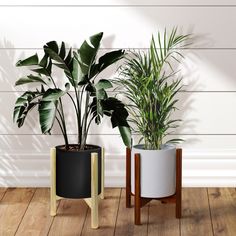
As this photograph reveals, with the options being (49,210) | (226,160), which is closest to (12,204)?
(49,210)

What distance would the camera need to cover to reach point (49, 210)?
3.15 metres

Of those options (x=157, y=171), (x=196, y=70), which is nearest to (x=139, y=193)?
(x=157, y=171)

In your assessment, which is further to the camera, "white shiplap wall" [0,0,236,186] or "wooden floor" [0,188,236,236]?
"white shiplap wall" [0,0,236,186]

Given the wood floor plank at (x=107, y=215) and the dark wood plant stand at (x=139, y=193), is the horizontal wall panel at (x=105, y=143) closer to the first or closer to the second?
the wood floor plank at (x=107, y=215)

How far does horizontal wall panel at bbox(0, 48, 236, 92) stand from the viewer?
3.42 meters

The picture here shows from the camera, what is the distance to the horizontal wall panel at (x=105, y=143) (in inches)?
138

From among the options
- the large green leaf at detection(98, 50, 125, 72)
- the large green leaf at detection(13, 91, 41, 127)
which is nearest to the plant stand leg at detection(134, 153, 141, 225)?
→ the large green leaf at detection(98, 50, 125, 72)

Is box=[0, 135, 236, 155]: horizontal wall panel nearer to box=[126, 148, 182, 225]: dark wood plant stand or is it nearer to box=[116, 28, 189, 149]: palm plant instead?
box=[116, 28, 189, 149]: palm plant

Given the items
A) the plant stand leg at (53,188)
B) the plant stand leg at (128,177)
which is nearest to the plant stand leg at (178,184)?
the plant stand leg at (128,177)

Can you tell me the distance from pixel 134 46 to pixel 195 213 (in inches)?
37.7

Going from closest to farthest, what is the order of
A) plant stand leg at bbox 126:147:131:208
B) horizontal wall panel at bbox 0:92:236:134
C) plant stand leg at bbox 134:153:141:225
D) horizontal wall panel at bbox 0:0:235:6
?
plant stand leg at bbox 134:153:141:225 → plant stand leg at bbox 126:147:131:208 → horizontal wall panel at bbox 0:0:235:6 → horizontal wall panel at bbox 0:92:236:134

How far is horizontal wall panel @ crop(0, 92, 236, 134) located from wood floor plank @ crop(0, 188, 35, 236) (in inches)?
13.6

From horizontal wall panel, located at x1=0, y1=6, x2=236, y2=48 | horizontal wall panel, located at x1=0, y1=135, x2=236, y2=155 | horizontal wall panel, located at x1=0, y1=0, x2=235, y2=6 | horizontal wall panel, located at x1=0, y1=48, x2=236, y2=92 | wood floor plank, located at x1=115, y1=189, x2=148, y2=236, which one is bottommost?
wood floor plank, located at x1=115, y1=189, x2=148, y2=236

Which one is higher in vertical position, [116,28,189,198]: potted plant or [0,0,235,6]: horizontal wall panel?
[0,0,235,6]: horizontal wall panel
